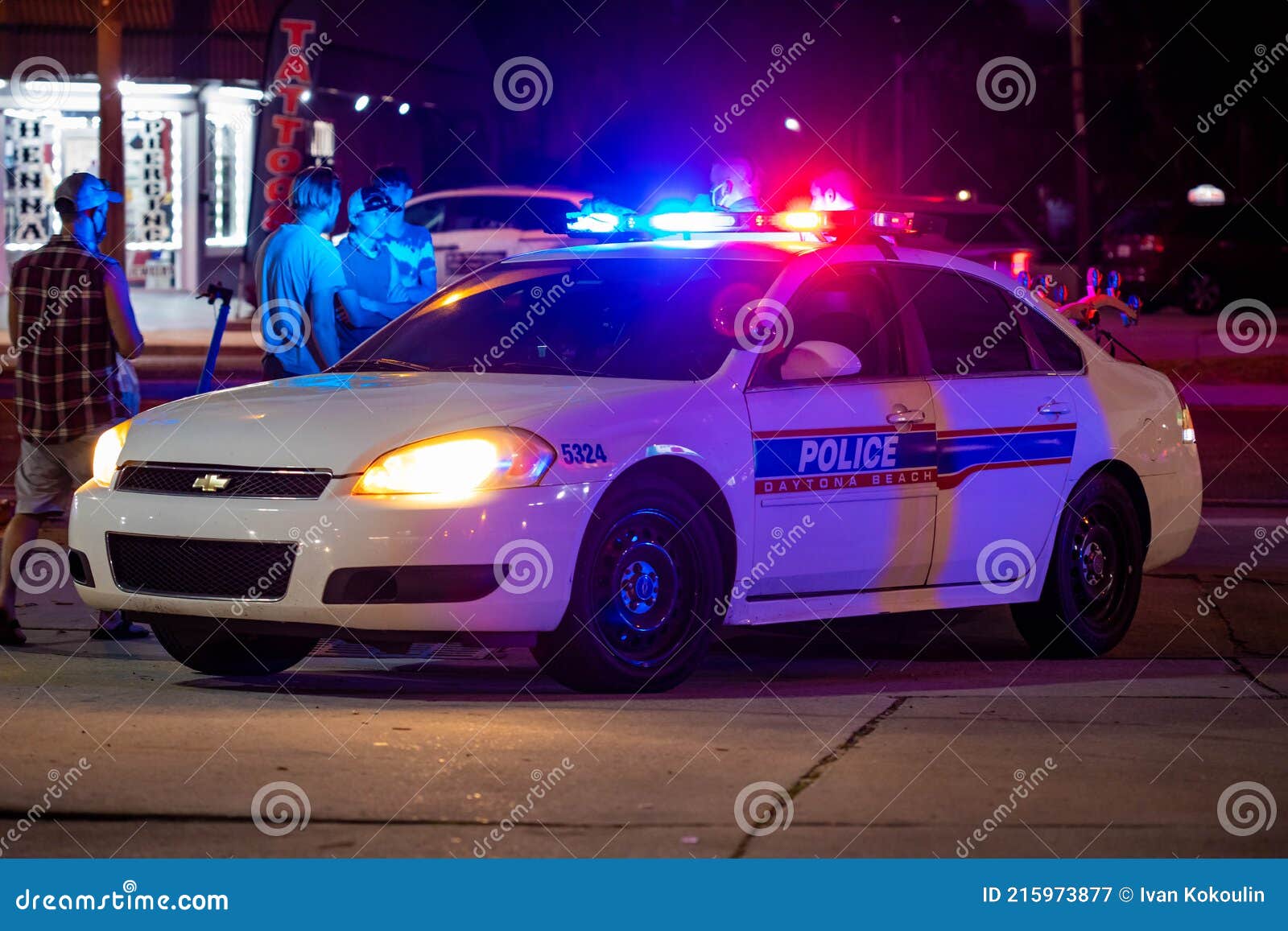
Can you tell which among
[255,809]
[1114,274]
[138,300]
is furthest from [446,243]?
[255,809]

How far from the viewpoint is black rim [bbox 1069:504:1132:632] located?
26.6 ft

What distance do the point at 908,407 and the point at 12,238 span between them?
2621 centimetres

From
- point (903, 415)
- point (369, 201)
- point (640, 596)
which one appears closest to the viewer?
point (640, 596)

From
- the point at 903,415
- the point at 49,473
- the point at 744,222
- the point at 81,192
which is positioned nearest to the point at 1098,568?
the point at 903,415

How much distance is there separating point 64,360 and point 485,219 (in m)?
17.0

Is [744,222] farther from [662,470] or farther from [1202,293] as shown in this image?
[1202,293]

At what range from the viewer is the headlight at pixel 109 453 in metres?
7.01

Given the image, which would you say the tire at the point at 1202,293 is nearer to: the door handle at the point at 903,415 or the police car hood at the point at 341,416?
the door handle at the point at 903,415

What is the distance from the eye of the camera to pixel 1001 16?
42281 millimetres

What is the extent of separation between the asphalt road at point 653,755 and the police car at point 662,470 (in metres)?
0.28

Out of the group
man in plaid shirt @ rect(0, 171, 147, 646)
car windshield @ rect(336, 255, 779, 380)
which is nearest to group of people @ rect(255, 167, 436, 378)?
man in plaid shirt @ rect(0, 171, 147, 646)

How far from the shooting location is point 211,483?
6.63 meters

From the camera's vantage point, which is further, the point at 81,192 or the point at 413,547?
the point at 81,192

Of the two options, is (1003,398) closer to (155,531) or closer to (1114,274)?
(1114,274)
